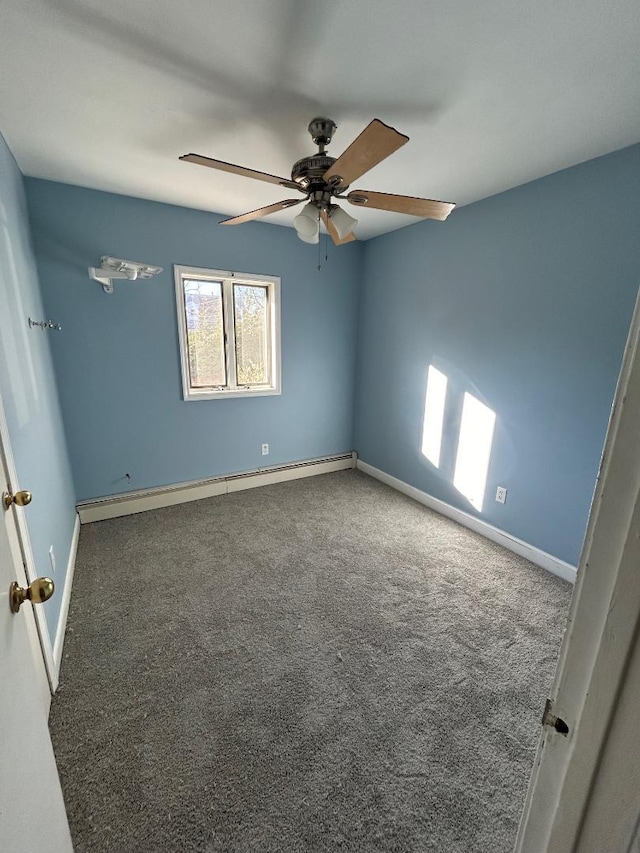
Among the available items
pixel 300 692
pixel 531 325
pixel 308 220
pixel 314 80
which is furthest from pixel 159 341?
pixel 531 325

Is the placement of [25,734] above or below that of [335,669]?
above

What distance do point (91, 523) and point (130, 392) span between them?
108cm

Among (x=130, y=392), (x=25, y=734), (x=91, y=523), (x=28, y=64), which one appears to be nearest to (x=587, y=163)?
(x=28, y=64)

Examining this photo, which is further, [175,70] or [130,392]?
[130,392]

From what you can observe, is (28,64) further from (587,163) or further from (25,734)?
(587,163)

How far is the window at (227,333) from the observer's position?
295 centimetres

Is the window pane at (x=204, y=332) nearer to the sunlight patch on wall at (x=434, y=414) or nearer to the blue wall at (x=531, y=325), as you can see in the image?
the blue wall at (x=531, y=325)

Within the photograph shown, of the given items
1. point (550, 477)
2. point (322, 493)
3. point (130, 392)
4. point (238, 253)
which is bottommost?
point (322, 493)

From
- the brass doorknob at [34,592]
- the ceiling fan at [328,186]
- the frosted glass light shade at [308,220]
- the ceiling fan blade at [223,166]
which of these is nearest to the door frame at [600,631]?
the brass doorknob at [34,592]

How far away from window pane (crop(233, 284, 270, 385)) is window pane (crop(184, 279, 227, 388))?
0.53 ft

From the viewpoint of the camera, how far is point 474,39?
118 cm

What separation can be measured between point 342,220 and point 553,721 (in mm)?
1933

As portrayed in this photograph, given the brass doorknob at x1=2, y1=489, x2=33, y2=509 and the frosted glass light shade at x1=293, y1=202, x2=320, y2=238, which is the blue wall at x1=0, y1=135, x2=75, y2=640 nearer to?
the brass doorknob at x1=2, y1=489, x2=33, y2=509

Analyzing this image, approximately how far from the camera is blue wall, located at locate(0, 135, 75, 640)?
150 centimetres
